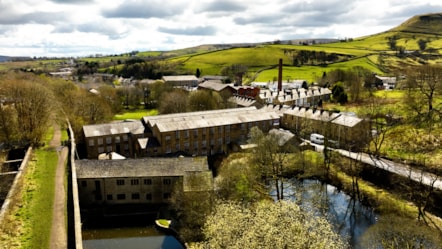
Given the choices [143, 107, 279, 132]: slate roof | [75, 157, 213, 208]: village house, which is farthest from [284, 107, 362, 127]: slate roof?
[75, 157, 213, 208]: village house

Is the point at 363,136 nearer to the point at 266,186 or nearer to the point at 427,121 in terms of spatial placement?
the point at 427,121

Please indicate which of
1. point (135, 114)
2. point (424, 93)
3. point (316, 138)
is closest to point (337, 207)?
point (316, 138)

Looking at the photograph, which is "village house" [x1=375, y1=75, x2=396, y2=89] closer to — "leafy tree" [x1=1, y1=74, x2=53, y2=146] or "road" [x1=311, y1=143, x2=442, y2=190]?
"road" [x1=311, y1=143, x2=442, y2=190]

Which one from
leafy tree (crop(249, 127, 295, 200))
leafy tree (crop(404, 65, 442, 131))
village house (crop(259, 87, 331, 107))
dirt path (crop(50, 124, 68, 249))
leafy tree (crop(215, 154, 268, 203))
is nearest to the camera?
dirt path (crop(50, 124, 68, 249))

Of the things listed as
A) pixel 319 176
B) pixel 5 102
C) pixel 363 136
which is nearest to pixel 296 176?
pixel 319 176

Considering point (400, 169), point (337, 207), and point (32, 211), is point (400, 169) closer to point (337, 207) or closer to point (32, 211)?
point (337, 207)

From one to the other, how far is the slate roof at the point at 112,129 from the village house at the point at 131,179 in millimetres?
13295

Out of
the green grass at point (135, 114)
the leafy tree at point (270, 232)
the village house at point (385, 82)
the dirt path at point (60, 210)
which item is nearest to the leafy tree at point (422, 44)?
the village house at point (385, 82)

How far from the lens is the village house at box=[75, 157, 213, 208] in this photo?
126 ft

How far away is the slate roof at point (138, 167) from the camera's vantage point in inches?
1522

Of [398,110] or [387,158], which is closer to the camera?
[387,158]

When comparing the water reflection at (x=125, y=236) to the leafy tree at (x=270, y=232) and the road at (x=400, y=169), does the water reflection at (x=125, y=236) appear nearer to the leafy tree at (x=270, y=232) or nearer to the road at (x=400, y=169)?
the leafy tree at (x=270, y=232)

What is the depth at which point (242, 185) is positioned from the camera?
3275 cm

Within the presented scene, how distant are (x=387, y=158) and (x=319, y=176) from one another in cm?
1221
